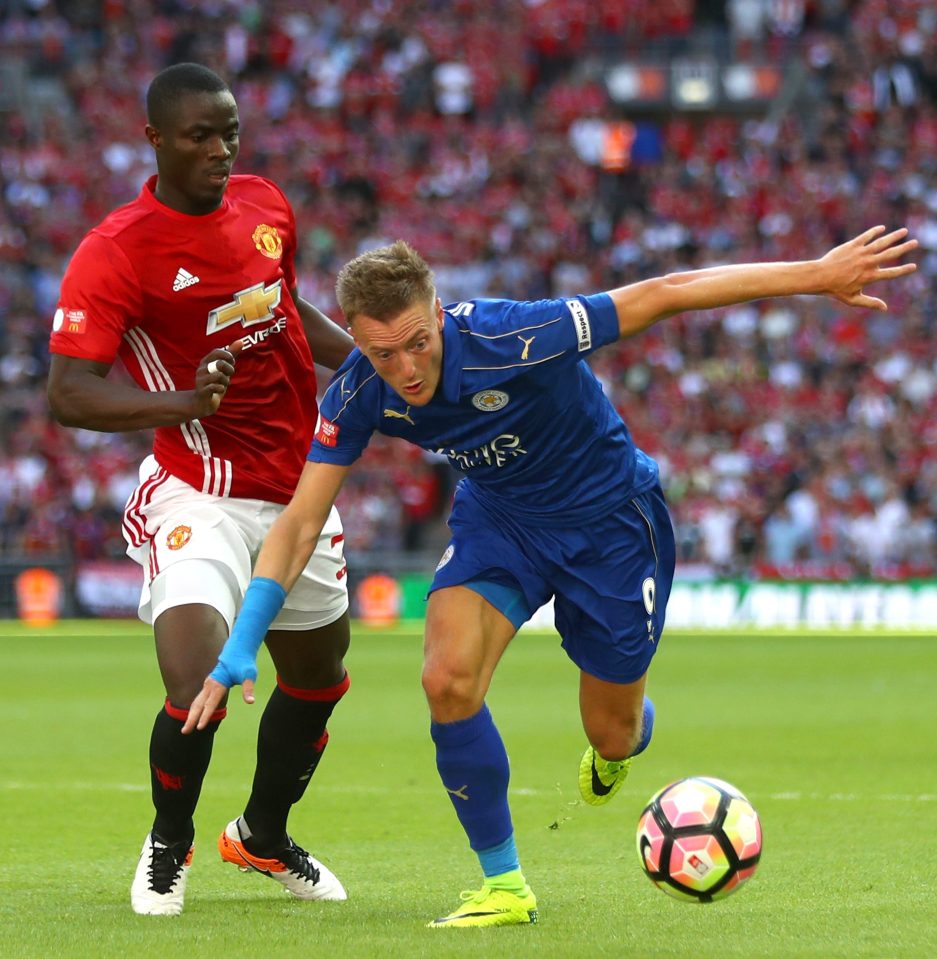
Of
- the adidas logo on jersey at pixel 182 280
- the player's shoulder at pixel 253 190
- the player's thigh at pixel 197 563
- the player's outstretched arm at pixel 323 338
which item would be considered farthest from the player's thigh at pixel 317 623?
the player's shoulder at pixel 253 190

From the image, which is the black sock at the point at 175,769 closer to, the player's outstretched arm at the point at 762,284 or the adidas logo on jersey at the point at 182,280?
the adidas logo on jersey at the point at 182,280

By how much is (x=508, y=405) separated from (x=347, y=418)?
51 centimetres

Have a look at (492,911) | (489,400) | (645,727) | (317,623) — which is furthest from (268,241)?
(492,911)

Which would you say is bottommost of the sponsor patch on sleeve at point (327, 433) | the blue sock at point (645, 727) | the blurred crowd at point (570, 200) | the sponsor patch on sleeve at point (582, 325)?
the blue sock at point (645, 727)

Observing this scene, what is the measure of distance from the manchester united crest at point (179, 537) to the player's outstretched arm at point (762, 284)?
1.67 m

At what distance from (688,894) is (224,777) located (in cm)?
513

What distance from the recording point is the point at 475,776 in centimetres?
586

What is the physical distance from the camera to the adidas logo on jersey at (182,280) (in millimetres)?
6250

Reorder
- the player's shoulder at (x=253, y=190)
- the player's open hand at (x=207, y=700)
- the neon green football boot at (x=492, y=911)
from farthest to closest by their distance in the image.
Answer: the player's shoulder at (x=253, y=190)
the neon green football boot at (x=492, y=911)
the player's open hand at (x=207, y=700)

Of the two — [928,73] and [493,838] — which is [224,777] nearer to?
[493,838]

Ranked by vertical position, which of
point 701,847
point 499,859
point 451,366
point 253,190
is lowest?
point 499,859

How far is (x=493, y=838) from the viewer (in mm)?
5871

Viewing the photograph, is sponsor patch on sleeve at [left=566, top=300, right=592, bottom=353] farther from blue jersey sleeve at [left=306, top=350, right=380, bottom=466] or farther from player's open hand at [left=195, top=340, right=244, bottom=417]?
player's open hand at [left=195, top=340, right=244, bottom=417]

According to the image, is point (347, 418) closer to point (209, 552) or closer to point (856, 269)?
point (209, 552)
